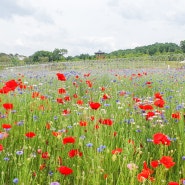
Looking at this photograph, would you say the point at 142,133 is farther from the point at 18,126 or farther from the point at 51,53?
the point at 51,53

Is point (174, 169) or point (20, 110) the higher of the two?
point (20, 110)

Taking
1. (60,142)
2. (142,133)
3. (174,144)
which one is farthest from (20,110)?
(174,144)

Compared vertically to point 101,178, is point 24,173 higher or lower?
higher

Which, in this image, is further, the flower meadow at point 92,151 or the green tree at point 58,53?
the green tree at point 58,53

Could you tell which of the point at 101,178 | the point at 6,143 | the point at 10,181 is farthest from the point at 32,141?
the point at 101,178

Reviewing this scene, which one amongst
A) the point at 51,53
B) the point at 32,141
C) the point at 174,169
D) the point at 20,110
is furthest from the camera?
the point at 51,53

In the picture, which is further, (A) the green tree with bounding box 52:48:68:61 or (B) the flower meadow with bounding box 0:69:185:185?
(A) the green tree with bounding box 52:48:68:61

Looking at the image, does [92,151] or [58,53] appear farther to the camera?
[58,53]

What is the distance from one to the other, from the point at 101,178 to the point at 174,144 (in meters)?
0.99

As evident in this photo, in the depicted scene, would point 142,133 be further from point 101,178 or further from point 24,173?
point 24,173

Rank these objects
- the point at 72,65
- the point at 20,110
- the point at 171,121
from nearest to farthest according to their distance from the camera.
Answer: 1. the point at 171,121
2. the point at 20,110
3. the point at 72,65

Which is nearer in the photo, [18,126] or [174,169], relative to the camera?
[174,169]

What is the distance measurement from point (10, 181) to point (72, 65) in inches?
747

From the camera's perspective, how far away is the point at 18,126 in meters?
3.08
